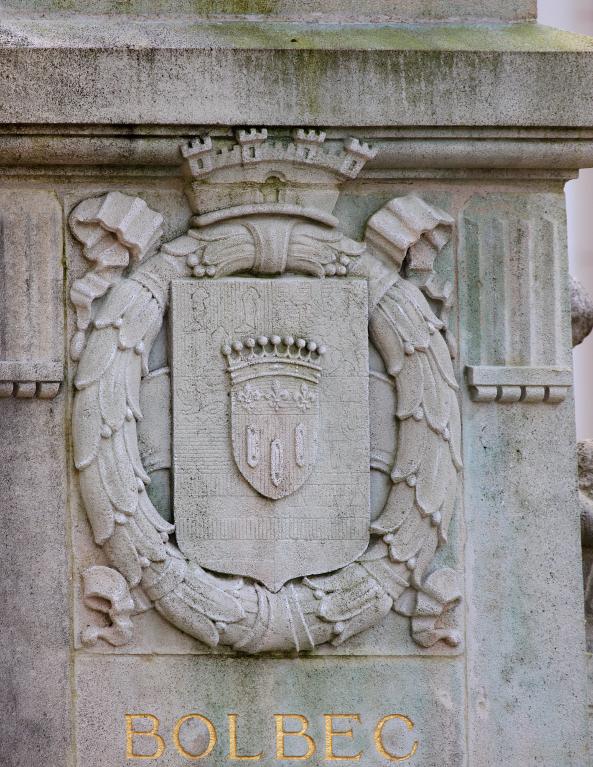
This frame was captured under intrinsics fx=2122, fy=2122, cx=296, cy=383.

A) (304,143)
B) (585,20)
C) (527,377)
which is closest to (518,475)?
(527,377)

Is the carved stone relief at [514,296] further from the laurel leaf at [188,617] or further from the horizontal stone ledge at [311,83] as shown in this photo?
the laurel leaf at [188,617]

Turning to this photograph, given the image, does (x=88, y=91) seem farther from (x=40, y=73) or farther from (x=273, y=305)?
(x=273, y=305)

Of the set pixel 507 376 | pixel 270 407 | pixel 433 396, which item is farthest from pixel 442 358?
pixel 270 407

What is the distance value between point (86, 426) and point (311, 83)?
1631 millimetres

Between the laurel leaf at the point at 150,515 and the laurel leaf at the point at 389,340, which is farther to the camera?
the laurel leaf at the point at 389,340

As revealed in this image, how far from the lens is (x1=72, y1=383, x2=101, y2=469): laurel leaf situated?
834cm

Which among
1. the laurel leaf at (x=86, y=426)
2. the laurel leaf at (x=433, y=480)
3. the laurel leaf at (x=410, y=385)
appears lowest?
the laurel leaf at (x=433, y=480)

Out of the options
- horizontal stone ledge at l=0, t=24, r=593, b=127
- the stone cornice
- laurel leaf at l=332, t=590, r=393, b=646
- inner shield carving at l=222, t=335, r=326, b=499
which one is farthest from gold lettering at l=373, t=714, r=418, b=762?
horizontal stone ledge at l=0, t=24, r=593, b=127

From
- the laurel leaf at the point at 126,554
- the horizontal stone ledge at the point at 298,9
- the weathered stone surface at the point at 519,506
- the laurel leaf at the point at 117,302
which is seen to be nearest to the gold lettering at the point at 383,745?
the weathered stone surface at the point at 519,506

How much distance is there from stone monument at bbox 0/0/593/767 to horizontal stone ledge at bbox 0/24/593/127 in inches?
0.5

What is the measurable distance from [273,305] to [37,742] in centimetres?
196

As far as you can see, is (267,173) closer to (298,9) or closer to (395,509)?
(298,9)

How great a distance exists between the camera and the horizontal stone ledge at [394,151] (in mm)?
8367

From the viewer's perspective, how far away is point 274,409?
841 centimetres
